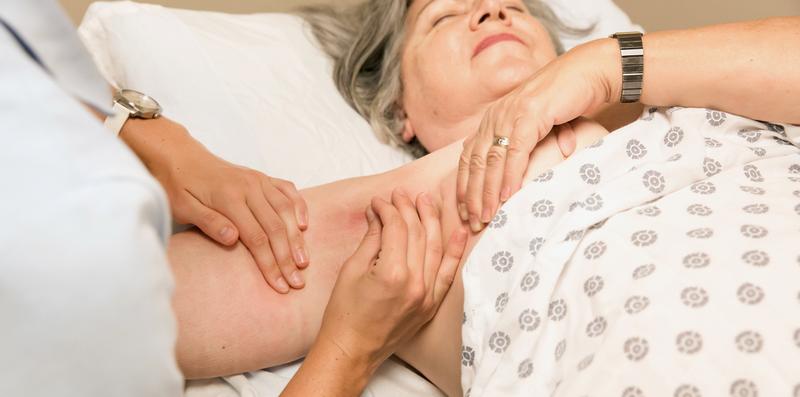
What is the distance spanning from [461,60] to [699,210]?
1.85ft

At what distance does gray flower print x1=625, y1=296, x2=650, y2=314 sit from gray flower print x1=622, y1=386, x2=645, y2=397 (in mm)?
92

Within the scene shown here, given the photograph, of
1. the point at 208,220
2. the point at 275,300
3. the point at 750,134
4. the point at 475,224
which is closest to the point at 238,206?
the point at 208,220

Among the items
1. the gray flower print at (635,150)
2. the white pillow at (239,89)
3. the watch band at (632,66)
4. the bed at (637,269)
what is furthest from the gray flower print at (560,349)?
the white pillow at (239,89)

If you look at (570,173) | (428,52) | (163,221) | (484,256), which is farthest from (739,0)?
(163,221)

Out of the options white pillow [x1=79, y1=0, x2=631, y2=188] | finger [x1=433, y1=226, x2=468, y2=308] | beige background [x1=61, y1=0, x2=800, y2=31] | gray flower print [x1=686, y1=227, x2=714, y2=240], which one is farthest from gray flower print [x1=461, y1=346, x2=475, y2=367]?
beige background [x1=61, y1=0, x2=800, y2=31]

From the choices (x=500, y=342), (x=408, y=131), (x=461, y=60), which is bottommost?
(x=408, y=131)

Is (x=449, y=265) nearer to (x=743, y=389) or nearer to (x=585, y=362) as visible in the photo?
(x=585, y=362)

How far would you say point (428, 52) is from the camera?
144 cm

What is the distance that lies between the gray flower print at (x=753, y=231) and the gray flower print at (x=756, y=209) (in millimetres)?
36

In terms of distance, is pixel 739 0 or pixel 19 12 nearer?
pixel 19 12

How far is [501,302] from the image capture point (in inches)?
39.3

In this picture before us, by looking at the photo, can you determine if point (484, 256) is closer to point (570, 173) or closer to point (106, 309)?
point (570, 173)

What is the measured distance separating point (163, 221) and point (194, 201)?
66 cm

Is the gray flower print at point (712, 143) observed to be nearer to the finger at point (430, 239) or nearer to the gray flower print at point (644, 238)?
the gray flower print at point (644, 238)
